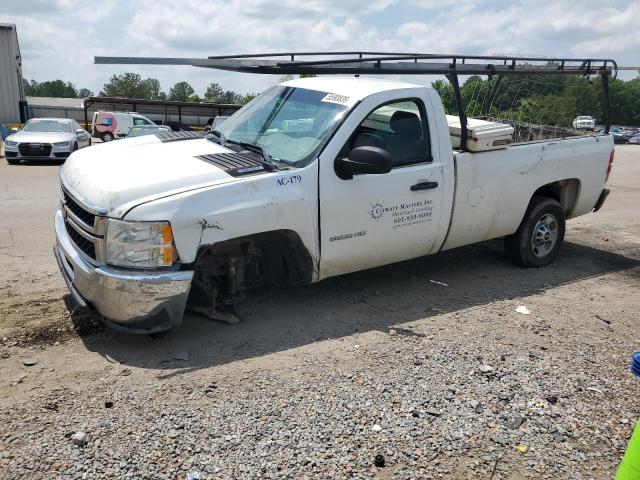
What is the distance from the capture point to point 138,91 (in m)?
86.7

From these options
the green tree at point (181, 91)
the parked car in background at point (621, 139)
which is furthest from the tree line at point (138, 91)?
the parked car in background at point (621, 139)

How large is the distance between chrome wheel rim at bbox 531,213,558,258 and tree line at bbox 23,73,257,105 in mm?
45396

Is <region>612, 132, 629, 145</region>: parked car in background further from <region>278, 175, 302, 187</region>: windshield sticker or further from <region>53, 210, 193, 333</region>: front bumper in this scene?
<region>53, 210, 193, 333</region>: front bumper

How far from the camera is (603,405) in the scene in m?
3.89

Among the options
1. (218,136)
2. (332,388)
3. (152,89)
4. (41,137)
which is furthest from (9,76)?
(152,89)

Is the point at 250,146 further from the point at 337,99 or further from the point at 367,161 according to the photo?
the point at 367,161

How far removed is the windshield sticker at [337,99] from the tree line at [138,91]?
46.2 m

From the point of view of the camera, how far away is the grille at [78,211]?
429 cm

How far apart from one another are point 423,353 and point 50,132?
16.7 metres

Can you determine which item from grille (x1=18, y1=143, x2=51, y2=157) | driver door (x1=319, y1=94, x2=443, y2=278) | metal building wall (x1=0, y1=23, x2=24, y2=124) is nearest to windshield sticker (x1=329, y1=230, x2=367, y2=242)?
driver door (x1=319, y1=94, x2=443, y2=278)

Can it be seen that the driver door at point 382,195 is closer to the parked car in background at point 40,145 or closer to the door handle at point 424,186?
the door handle at point 424,186

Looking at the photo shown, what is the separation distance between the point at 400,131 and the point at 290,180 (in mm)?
1354

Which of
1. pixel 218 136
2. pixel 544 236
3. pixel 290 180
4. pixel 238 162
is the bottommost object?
pixel 544 236

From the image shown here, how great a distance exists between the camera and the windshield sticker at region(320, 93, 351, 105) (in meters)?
5.14
